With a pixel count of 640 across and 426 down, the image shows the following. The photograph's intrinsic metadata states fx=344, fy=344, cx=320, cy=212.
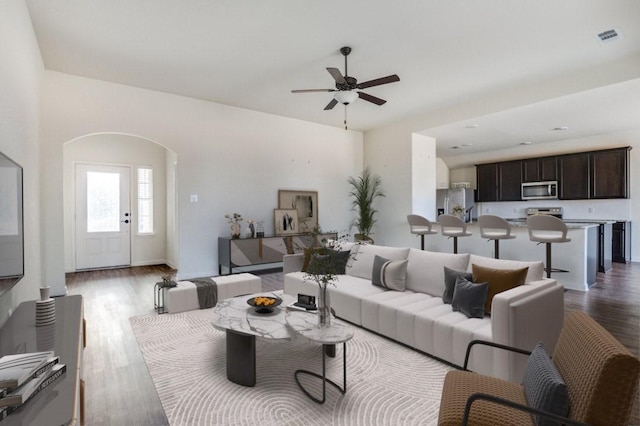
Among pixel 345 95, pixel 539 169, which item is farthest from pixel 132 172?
pixel 539 169

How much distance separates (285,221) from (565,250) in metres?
4.75

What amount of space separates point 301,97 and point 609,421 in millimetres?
5486

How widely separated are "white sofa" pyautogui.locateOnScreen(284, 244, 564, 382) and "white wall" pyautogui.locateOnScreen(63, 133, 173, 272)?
471 cm

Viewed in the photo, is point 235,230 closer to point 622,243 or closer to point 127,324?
point 127,324

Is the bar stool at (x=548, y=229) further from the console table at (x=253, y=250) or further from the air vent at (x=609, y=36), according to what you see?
the console table at (x=253, y=250)

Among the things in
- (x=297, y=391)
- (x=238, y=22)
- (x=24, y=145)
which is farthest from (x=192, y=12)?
(x=297, y=391)

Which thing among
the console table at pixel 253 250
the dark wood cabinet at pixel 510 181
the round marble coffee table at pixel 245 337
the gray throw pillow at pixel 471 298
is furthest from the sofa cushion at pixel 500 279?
the dark wood cabinet at pixel 510 181

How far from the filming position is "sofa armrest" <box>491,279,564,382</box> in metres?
2.31

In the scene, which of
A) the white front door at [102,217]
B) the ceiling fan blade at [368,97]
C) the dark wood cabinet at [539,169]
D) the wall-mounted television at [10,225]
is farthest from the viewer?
the dark wood cabinet at [539,169]

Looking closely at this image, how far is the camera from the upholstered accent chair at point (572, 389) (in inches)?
46.2

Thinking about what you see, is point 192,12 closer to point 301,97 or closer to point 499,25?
point 301,97

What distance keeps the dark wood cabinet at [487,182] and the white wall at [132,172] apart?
8.21 m

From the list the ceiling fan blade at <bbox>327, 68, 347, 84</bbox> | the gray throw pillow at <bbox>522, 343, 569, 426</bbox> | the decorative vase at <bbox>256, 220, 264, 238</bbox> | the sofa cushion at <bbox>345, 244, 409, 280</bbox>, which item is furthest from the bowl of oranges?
the decorative vase at <bbox>256, 220, 264, 238</bbox>

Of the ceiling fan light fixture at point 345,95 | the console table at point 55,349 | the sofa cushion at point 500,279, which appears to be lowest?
the console table at point 55,349
